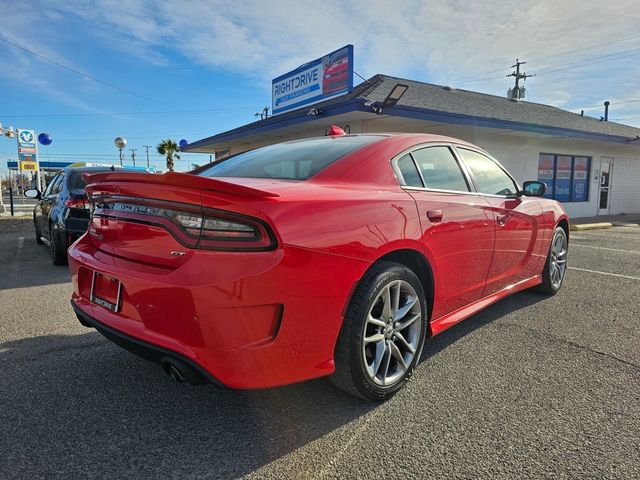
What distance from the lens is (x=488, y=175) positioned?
3.60 meters

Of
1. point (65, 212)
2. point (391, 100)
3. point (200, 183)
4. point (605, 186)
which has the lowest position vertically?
point (65, 212)

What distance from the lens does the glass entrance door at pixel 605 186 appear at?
16688 millimetres

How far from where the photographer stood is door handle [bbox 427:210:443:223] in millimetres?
2588

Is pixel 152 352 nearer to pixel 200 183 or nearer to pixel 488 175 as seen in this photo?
pixel 200 183

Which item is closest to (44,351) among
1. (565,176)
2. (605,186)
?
(565,176)

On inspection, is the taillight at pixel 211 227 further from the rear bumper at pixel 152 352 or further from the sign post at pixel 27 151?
the sign post at pixel 27 151

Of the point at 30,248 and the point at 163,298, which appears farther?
the point at 30,248

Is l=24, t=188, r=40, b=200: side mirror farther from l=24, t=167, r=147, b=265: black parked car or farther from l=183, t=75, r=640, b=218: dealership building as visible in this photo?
l=183, t=75, r=640, b=218: dealership building

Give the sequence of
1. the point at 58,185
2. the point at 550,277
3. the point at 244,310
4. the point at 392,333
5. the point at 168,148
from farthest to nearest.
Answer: the point at 168,148
the point at 58,185
the point at 550,277
the point at 392,333
the point at 244,310

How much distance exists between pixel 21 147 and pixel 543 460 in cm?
2246

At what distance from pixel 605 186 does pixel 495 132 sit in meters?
7.68

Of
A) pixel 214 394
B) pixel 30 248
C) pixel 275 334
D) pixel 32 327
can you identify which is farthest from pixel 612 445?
pixel 30 248

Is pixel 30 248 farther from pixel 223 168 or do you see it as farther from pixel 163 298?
pixel 163 298

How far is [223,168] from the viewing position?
3.03 m
